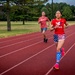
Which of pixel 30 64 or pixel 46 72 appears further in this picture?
pixel 30 64

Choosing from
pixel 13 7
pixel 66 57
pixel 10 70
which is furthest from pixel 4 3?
pixel 10 70

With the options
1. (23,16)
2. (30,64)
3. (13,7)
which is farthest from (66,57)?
(23,16)

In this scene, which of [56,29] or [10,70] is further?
[56,29]

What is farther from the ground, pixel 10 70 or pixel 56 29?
pixel 56 29

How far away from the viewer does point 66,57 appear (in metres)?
11.1

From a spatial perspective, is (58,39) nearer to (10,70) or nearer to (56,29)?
(56,29)

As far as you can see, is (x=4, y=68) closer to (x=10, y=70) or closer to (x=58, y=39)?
(x=10, y=70)

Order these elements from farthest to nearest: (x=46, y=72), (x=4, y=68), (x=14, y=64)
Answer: (x=14, y=64) → (x=4, y=68) → (x=46, y=72)

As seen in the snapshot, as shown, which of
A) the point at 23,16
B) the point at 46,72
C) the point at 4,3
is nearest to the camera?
the point at 46,72

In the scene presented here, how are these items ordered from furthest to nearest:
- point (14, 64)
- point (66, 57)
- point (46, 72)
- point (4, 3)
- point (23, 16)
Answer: point (23, 16)
point (4, 3)
point (66, 57)
point (14, 64)
point (46, 72)

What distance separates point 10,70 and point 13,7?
25.8m

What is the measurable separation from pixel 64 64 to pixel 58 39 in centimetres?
111

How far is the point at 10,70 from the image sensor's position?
27.6 ft

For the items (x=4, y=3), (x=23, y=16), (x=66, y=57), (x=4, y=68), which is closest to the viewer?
(x=4, y=68)
